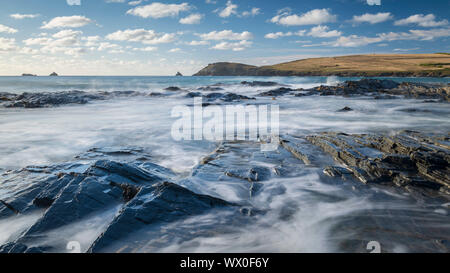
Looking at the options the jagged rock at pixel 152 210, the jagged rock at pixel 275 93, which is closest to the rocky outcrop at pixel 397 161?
the jagged rock at pixel 152 210

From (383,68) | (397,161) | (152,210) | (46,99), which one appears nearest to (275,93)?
(46,99)

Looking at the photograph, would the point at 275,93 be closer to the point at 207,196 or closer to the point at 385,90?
the point at 385,90

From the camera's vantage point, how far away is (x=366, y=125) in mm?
10328

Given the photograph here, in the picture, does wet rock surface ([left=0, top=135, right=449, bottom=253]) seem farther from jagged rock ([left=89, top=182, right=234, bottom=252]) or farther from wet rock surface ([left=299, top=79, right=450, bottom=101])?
wet rock surface ([left=299, top=79, right=450, bottom=101])

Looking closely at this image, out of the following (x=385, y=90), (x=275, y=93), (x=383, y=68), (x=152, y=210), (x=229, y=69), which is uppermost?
(x=229, y=69)

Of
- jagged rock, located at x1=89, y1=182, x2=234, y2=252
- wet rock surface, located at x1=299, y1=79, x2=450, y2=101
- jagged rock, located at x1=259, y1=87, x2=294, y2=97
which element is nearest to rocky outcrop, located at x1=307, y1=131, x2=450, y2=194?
jagged rock, located at x1=89, y1=182, x2=234, y2=252

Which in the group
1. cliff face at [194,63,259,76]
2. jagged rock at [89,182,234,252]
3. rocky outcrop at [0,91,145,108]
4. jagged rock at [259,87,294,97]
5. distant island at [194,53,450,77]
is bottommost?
jagged rock at [89,182,234,252]

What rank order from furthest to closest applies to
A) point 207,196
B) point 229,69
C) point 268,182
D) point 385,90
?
point 229,69 < point 385,90 < point 268,182 < point 207,196
